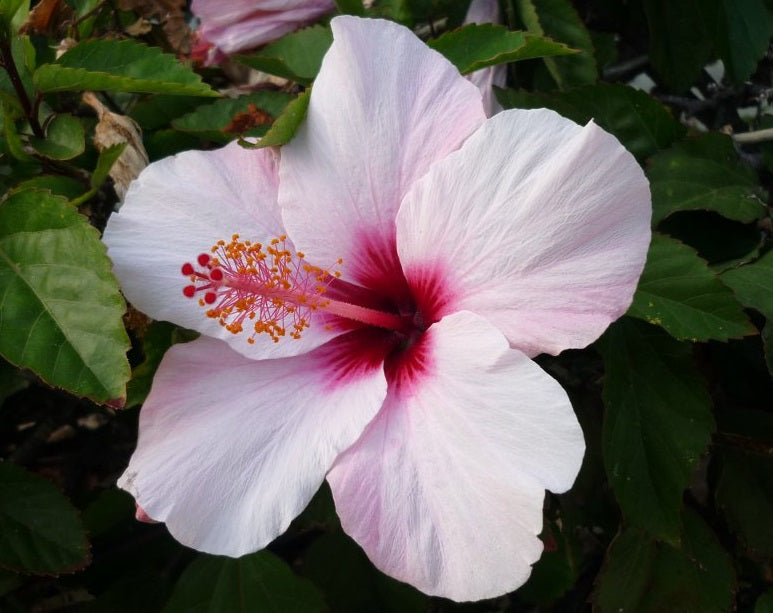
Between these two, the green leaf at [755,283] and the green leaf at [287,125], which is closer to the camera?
the green leaf at [287,125]

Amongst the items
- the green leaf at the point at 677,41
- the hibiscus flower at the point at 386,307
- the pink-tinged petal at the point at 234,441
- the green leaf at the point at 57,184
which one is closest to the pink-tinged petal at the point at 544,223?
the hibiscus flower at the point at 386,307

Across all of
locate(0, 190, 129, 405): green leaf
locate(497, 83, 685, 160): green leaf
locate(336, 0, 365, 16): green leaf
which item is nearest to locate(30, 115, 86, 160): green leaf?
locate(0, 190, 129, 405): green leaf

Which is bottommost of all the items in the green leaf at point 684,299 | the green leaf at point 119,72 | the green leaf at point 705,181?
the green leaf at point 684,299

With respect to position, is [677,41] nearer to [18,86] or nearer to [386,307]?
[386,307]

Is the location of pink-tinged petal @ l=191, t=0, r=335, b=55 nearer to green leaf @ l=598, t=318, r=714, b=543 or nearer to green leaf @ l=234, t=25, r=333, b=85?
green leaf @ l=234, t=25, r=333, b=85

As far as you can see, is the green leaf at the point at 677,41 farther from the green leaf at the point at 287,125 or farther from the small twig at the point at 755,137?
the green leaf at the point at 287,125

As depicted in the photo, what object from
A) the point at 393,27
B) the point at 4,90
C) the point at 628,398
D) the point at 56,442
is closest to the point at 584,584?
the point at 628,398

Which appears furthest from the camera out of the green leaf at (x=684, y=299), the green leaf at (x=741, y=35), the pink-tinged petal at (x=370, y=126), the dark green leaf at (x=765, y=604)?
the green leaf at (x=741, y=35)

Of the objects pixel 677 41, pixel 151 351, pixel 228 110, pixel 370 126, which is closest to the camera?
pixel 370 126

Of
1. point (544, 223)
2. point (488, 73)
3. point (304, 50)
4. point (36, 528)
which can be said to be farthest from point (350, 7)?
point (36, 528)
